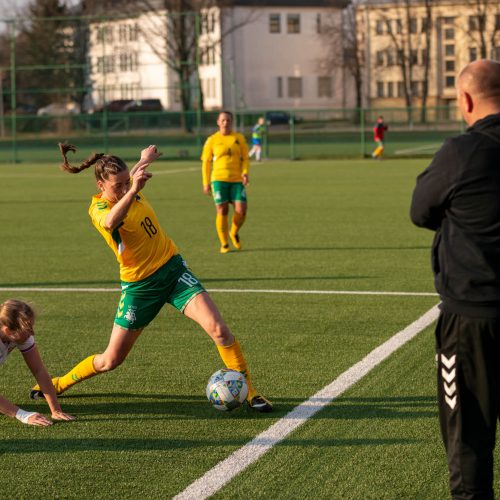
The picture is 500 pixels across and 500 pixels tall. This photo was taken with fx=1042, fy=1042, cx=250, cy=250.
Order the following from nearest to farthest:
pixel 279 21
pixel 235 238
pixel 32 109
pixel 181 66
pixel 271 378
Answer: pixel 271 378, pixel 235 238, pixel 181 66, pixel 32 109, pixel 279 21

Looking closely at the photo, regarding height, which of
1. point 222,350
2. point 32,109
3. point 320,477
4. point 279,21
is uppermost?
point 279,21

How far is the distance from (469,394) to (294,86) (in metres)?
91.5

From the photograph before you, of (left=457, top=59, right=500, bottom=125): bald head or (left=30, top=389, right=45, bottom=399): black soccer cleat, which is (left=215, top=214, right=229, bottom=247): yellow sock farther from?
(left=457, top=59, right=500, bottom=125): bald head

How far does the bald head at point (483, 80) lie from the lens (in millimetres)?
4121

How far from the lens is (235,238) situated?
1551cm

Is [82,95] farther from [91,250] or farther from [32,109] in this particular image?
[91,250]

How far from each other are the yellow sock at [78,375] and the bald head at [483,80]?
12.0ft

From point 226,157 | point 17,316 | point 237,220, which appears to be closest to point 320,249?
point 237,220

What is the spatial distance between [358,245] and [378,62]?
82.3 meters

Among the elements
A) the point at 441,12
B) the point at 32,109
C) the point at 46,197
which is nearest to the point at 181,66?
the point at 32,109

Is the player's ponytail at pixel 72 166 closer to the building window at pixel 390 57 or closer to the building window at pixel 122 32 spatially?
the building window at pixel 122 32

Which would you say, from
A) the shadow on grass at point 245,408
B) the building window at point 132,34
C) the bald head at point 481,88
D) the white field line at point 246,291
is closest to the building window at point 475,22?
the building window at point 132,34

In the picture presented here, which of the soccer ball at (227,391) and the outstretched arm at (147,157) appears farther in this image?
the soccer ball at (227,391)

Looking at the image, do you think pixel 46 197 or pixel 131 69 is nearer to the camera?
pixel 46 197
